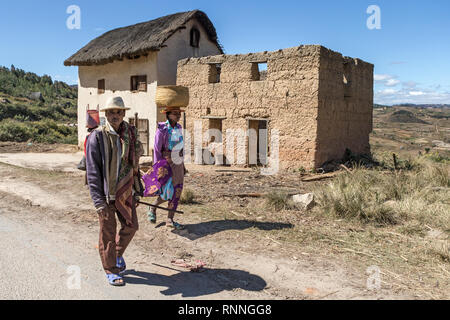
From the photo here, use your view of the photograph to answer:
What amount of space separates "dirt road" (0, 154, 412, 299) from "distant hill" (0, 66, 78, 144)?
16601mm

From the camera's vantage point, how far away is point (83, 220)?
575 cm

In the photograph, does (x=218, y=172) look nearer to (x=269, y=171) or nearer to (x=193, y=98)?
(x=269, y=171)

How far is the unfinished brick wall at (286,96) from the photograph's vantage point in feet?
32.7

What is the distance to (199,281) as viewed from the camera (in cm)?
368

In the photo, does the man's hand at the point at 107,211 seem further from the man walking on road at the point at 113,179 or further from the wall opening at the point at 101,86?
the wall opening at the point at 101,86

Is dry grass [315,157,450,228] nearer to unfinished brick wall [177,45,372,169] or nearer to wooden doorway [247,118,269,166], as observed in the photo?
unfinished brick wall [177,45,372,169]

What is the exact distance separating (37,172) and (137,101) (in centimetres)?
587

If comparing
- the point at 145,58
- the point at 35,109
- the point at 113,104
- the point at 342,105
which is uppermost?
the point at 145,58

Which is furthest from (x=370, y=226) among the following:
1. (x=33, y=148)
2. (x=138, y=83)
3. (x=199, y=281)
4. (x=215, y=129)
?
(x=33, y=148)

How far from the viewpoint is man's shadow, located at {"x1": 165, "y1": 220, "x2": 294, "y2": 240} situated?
16.7 ft

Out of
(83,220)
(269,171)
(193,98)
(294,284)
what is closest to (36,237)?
(83,220)

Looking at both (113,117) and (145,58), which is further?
(145,58)

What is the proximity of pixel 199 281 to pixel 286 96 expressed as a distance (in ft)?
25.0

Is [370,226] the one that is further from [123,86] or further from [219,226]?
[123,86]
